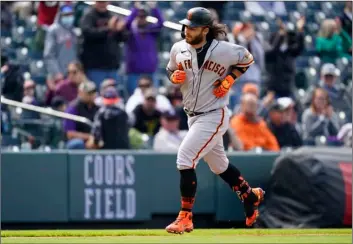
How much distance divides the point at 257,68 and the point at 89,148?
3931 millimetres

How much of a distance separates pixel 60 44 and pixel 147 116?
245 centimetres

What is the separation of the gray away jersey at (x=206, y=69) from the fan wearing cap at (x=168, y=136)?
4241 millimetres

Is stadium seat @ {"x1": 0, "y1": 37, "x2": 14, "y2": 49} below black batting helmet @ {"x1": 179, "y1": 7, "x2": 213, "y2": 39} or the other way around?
the other way around

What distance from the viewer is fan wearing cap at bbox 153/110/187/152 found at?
14.0 meters

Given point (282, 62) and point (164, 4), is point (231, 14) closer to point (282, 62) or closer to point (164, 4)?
point (164, 4)

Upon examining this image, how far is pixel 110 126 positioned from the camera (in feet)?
46.1

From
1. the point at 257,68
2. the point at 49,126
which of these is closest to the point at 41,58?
the point at 49,126

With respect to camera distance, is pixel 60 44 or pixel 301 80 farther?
pixel 301 80

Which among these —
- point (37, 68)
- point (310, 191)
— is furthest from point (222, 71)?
point (37, 68)

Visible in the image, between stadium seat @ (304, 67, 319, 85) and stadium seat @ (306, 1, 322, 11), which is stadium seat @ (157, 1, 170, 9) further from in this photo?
stadium seat @ (306, 1, 322, 11)

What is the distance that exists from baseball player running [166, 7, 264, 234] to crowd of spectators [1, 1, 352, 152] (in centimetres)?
424

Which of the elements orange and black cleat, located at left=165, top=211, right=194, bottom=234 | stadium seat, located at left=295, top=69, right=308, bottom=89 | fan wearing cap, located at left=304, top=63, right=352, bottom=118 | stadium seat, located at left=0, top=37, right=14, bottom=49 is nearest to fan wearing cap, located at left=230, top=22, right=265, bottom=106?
fan wearing cap, located at left=304, top=63, right=352, bottom=118

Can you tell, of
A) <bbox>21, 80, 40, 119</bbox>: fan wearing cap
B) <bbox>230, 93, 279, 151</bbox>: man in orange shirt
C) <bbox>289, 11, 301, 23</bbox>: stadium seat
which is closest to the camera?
<bbox>230, 93, 279, 151</bbox>: man in orange shirt

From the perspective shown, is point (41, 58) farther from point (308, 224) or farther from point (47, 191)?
point (308, 224)
